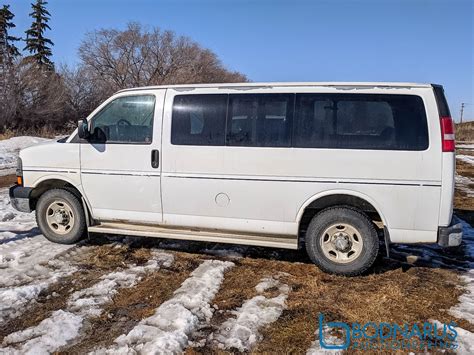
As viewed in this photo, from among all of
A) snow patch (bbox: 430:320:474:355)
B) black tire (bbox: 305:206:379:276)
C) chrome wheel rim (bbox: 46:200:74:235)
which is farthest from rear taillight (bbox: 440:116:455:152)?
chrome wheel rim (bbox: 46:200:74:235)

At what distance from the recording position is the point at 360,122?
4676mm

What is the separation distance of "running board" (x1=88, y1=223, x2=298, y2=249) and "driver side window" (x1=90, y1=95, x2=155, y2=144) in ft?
3.75

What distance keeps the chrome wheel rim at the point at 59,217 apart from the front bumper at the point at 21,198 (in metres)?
0.32

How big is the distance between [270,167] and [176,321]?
208cm

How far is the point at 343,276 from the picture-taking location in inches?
189

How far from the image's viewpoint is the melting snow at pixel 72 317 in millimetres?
3289

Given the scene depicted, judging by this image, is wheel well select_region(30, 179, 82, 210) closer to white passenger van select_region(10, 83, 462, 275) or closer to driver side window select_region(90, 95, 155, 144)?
white passenger van select_region(10, 83, 462, 275)

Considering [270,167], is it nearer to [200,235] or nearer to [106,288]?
[200,235]

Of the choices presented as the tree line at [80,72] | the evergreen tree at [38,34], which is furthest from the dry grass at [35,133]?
the evergreen tree at [38,34]

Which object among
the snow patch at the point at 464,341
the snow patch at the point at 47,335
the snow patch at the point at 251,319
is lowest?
the snow patch at the point at 47,335

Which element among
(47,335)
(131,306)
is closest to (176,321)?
(131,306)

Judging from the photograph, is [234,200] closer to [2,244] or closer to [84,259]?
[84,259]

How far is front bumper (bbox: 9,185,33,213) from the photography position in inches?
227

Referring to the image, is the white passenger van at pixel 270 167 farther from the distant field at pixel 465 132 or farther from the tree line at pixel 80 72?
the distant field at pixel 465 132
